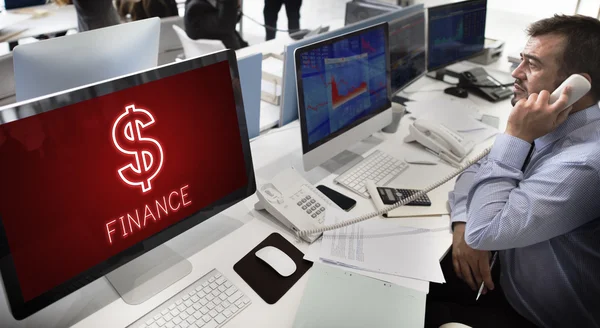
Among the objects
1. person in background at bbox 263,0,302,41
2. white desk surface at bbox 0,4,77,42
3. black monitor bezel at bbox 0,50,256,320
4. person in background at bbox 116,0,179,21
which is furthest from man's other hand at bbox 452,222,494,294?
person in background at bbox 263,0,302,41

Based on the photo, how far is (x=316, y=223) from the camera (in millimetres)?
1346

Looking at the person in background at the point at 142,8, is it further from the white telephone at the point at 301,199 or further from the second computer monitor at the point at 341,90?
the white telephone at the point at 301,199

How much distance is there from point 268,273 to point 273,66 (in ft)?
4.37

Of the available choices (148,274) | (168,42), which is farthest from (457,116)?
(168,42)

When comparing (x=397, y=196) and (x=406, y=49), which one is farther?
(x=406, y=49)

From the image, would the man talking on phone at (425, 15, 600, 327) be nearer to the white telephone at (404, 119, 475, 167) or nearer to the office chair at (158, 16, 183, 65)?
the white telephone at (404, 119, 475, 167)

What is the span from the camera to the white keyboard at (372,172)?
159cm

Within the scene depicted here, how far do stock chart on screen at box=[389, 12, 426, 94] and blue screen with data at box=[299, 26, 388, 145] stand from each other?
0.35 meters

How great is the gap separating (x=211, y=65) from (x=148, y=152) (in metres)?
0.28

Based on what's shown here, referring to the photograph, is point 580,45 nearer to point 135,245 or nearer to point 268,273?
point 268,273

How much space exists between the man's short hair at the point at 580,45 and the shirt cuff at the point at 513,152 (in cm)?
28

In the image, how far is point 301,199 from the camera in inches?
56.0

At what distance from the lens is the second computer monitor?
57.4 inches

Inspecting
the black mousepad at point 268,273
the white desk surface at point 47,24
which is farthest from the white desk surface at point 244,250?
the white desk surface at point 47,24
